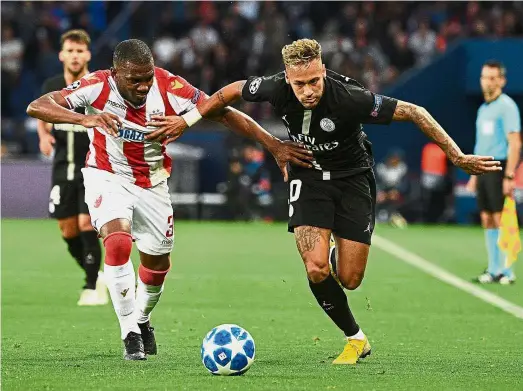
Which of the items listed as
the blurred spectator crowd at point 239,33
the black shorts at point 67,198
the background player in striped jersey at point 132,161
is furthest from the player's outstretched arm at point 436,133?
the blurred spectator crowd at point 239,33

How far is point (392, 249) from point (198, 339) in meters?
9.59

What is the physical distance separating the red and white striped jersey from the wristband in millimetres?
166

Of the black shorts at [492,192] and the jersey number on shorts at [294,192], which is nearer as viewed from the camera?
the jersey number on shorts at [294,192]

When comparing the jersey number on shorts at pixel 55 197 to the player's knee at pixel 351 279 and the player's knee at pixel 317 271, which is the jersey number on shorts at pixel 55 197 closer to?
the player's knee at pixel 351 279

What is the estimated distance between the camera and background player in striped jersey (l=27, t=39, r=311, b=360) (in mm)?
7512

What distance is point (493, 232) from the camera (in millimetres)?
13461

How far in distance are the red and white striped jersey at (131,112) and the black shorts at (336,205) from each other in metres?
0.93

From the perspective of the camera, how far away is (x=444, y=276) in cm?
1402

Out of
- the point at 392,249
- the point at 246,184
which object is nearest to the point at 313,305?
the point at 392,249

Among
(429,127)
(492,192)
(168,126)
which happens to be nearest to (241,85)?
(168,126)

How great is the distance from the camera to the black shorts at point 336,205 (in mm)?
7801

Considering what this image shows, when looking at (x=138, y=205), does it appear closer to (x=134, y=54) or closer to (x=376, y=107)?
(x=134, y=54)

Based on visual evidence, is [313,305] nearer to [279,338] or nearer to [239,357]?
[279,338]

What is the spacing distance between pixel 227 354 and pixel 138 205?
1566 millimetres
